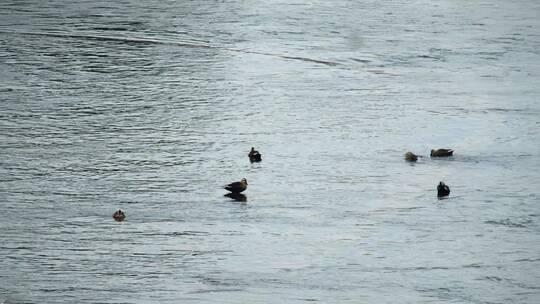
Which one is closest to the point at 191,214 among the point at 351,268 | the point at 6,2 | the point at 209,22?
the point at 351,268

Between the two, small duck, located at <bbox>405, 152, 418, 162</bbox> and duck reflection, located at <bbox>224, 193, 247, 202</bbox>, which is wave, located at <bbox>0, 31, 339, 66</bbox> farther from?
duck reflection, located at <bbox>224, 193, 247, 202</bbox>

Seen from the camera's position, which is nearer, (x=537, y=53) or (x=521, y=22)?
(x=537, y=53)

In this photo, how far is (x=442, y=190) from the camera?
744cm

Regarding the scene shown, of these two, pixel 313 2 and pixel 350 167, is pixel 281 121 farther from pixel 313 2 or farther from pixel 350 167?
pixel 313 2

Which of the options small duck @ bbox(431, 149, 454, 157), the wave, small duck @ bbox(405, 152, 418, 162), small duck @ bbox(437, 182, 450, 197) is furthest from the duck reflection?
the wave

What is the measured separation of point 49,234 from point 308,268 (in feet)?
4.65

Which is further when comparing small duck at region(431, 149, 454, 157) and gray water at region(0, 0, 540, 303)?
small duck at region(431, 149, 454, 157)

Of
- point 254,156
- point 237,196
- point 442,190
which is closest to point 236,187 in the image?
point 237,196

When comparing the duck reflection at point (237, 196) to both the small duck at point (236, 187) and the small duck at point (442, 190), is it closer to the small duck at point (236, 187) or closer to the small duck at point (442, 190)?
the small duck at point (236, 187)

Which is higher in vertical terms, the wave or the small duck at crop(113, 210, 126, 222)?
the wave

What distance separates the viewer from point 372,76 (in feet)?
36.9

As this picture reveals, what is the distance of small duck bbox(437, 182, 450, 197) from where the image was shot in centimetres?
744

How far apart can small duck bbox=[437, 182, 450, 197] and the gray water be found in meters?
0.06

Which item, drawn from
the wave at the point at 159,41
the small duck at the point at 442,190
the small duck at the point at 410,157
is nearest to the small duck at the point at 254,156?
the small duck at the point at 410,157
